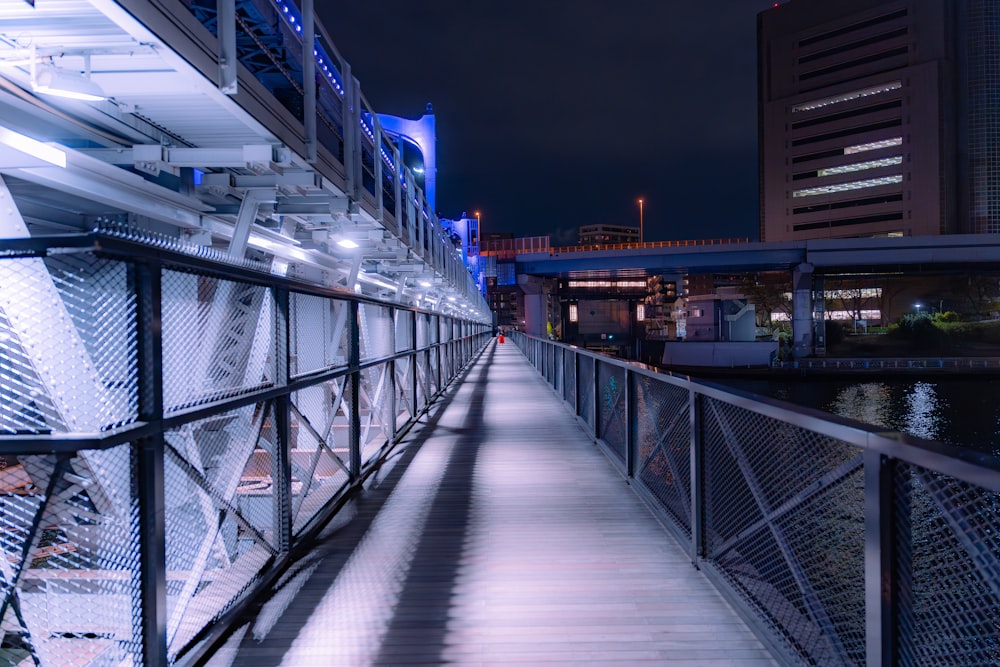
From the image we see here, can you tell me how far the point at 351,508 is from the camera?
5715 millimetres

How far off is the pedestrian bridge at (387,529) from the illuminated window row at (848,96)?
A: 118m

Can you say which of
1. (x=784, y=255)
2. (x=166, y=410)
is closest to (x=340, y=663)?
(x=166, y=410)

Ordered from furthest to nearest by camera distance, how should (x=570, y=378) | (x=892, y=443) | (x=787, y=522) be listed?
1. (x=570, y=378)
2. (x=787, y=522)
3. (x=892, y=443)

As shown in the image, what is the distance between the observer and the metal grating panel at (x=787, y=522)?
2701 mm

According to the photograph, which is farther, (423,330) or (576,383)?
(423,330)

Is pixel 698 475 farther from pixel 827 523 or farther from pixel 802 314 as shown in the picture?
pixel 802 314

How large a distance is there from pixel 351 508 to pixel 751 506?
3542mm

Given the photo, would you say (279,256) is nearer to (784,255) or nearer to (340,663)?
(340,663)

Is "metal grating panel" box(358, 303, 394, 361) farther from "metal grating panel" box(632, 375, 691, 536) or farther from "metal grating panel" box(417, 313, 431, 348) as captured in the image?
"metal grating panel" box(632, 375, 691, 536)

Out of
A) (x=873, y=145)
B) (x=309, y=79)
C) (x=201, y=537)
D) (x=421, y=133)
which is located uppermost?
(x=873, y=145)

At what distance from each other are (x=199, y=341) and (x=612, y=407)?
5532 mm

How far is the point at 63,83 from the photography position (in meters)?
4.37

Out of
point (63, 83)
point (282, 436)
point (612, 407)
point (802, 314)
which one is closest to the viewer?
point (282, 436)

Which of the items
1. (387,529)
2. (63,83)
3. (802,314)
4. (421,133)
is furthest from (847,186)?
(63,83)
